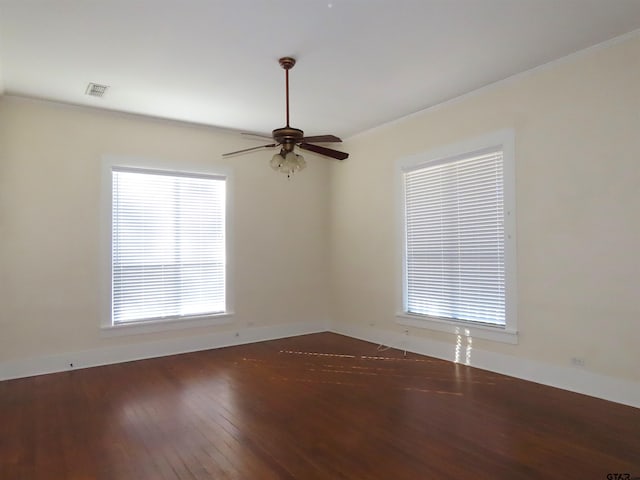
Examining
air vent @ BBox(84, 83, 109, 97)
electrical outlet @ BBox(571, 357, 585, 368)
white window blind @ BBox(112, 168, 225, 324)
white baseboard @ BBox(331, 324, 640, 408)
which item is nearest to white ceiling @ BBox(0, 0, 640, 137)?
air vent @ BBox(84, 83, 109, 97)

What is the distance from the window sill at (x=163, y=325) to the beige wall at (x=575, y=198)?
298 centimetres

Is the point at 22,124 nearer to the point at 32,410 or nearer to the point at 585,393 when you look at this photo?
the point at 32,410

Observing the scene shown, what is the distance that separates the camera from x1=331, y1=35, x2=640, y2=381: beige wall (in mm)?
3482

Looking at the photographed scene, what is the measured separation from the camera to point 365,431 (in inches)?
121

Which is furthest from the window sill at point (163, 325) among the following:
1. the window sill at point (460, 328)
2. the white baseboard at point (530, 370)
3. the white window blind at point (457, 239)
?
the white window blind at point (457, 239)

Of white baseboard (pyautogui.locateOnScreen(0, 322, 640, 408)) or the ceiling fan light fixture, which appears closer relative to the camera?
the ceiling fan light fixture

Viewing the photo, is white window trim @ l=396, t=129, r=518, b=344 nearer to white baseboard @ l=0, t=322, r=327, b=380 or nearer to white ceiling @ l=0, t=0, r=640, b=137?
white ceiling @ l=0, t=0, r=640, b=137

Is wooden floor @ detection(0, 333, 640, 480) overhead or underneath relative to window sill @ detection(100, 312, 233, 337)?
underneath

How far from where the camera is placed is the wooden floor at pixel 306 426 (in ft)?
8.45

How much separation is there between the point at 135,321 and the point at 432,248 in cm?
384

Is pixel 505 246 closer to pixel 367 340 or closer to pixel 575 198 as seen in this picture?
pixel 575 198

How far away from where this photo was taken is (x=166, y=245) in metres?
5.50

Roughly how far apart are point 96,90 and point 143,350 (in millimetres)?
3092

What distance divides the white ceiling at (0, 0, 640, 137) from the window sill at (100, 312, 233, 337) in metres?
2.65
